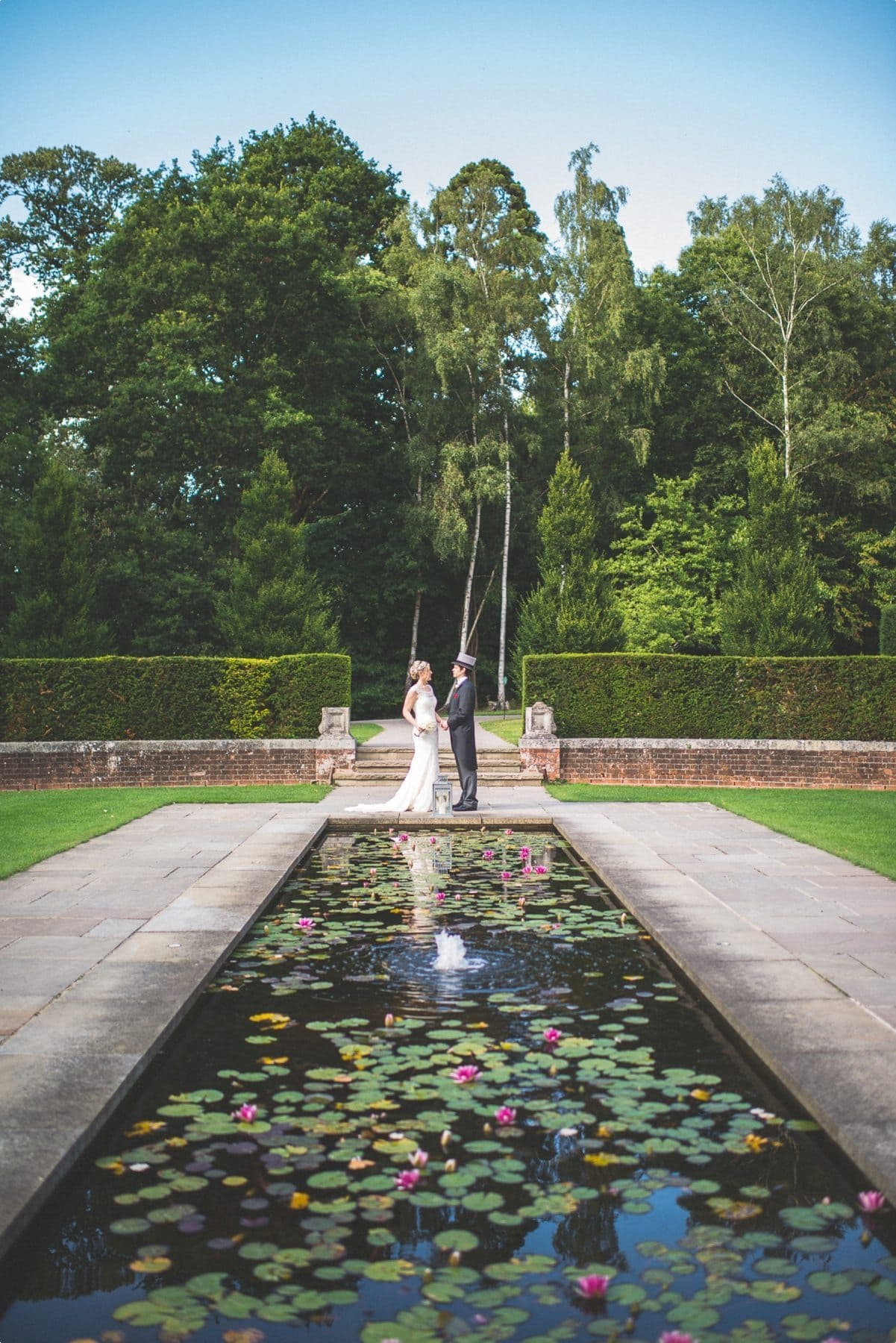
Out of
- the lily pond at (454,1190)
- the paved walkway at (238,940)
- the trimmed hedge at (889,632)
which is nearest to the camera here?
the lily pond at (454,1190)

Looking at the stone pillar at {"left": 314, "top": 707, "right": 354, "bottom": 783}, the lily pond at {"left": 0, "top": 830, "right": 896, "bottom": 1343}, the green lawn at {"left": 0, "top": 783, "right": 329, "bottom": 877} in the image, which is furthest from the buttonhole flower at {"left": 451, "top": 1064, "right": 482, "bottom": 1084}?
the stone pillar at {"left": 314, "top": 707, "right": 354, "bottom": 783}

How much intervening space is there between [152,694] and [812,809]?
11674 millimetres

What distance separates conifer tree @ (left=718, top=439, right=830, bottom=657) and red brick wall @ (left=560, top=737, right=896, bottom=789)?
5981 mm

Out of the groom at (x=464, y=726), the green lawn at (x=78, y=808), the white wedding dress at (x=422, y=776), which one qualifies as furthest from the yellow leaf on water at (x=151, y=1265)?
the white wedding dress at (x=422, y=776)

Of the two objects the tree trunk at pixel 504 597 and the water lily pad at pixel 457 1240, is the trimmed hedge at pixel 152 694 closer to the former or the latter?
the tree trunk at pixel 504 597

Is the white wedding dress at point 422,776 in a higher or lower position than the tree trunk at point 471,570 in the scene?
lower

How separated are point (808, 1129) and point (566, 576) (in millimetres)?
20195

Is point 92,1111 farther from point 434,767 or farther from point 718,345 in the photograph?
point 718,345

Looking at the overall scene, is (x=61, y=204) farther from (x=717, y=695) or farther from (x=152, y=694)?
(x=717, y=695)

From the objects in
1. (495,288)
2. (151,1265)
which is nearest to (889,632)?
(495,288)

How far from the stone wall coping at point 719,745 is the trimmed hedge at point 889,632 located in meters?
6.87

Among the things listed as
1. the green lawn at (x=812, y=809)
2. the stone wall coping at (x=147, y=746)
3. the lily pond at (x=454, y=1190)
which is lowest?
the green lawn at (x=812, y=809)

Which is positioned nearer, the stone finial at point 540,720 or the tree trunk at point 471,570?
the stone finial at point 540,720

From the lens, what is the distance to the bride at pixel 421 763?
14.4m
